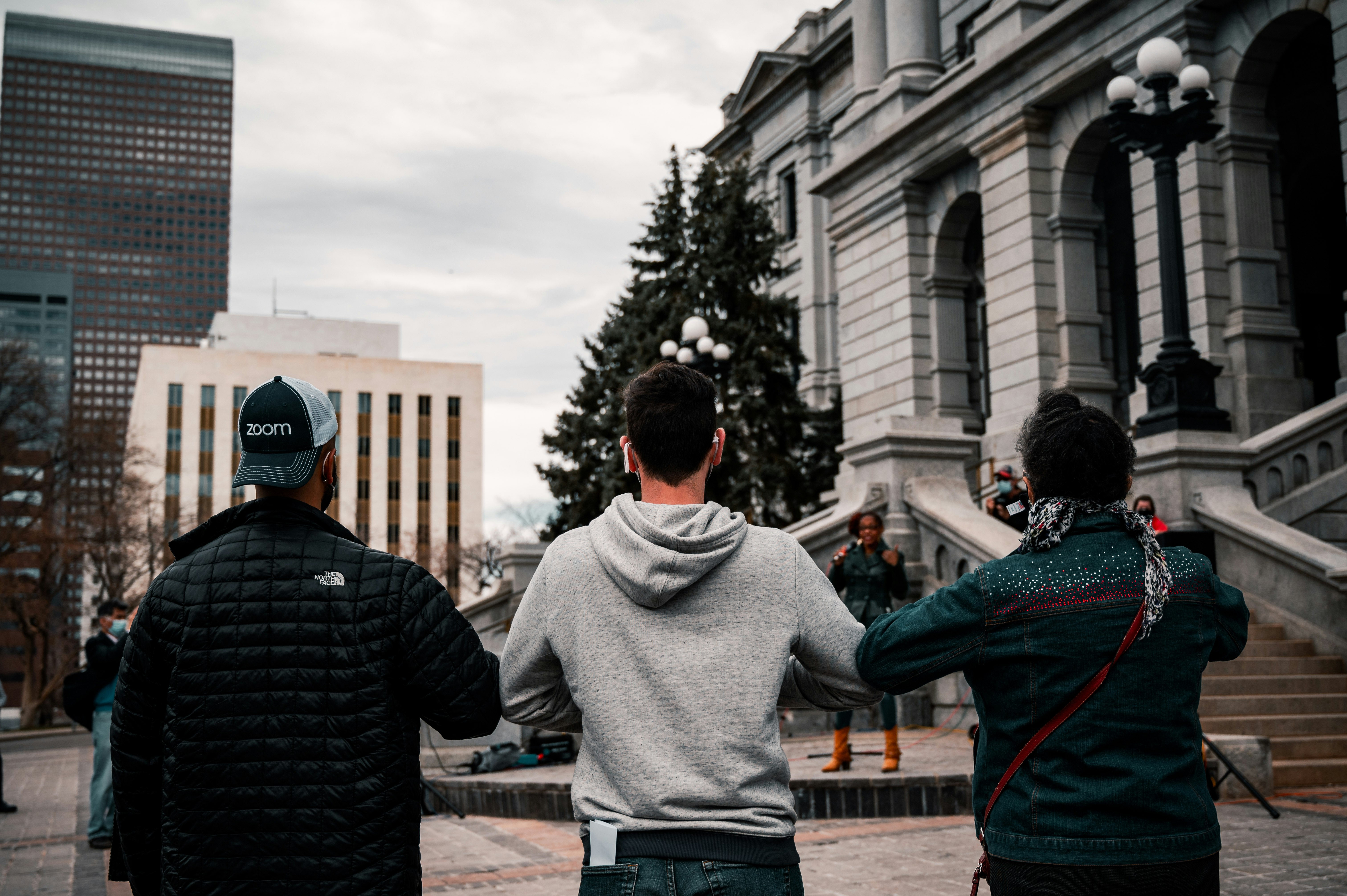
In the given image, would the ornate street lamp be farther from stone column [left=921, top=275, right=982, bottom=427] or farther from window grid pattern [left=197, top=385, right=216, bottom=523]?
window grid pattern [left=197, top=385, right=216, bottom=523]

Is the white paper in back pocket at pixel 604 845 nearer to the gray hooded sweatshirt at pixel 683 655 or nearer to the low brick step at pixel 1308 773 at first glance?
the gray hooded sweatshirt at pixel 683 655

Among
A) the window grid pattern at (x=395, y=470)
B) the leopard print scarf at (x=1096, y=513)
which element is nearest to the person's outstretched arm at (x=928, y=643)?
the leopard print scarf at (x=1096, y=513)

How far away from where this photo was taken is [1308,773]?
33.3 ft

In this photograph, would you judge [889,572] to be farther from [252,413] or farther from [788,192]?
[788,192]

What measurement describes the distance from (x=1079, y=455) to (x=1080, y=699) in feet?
1.94

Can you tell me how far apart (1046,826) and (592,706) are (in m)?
1.07

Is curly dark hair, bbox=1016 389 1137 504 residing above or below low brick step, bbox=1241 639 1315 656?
above

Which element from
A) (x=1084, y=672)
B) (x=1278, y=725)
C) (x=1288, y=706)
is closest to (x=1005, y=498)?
(x=1288, y=706)

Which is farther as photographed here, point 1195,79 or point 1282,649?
point 1195,79

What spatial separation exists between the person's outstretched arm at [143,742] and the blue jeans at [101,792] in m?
7.78

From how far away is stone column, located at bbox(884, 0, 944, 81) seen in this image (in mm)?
27859

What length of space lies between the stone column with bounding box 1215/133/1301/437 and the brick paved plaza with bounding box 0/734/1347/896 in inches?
430

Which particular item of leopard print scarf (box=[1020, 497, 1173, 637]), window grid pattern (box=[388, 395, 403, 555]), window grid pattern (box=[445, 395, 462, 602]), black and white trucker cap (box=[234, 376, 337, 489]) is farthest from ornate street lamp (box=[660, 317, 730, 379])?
window grid pattern (box=[445, 395, 462, 602])

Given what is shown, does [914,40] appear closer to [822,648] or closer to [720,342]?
[720,342]
